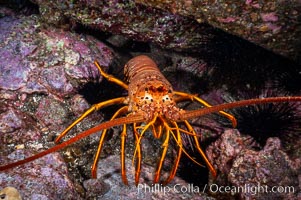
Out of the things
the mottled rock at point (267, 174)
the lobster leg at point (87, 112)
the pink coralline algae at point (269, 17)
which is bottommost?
the mottled rock at point (267, 174)

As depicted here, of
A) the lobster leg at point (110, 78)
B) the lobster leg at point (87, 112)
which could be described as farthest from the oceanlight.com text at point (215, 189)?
the lobster leg at point (110, 78)

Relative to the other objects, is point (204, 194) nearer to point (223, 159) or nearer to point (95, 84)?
point (223, 159)

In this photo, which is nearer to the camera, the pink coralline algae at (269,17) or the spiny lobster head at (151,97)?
the spiny lobster head at (151,97)

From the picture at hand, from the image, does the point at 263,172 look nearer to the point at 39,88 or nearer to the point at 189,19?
the point at 189,19

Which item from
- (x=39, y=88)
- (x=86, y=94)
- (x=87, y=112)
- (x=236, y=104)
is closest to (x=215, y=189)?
(x=236, y=104)

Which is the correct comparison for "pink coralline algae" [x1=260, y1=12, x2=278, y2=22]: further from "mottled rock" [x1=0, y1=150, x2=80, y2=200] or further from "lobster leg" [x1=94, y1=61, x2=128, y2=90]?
"mottled rock" [x1=0, y1=150, x2=80, y2=200]

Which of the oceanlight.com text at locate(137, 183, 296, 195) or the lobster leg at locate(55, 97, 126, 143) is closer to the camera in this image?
the oceanlight.com text at locate(137, 183, 296, 195)

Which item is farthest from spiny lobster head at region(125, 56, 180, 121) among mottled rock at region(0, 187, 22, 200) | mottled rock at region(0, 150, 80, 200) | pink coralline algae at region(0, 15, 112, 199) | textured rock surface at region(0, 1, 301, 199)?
mottled rock at region(0, 187, 22, 200)

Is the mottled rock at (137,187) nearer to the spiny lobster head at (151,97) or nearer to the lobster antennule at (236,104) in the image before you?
the spiny lobster head at (151,97)

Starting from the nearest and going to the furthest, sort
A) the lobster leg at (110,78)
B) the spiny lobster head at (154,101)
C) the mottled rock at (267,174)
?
the mottled rock at (267,174), the spiny lobster head at (154,101), the lobster leg at (110,78)

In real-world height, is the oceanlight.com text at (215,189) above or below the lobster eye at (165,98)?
below

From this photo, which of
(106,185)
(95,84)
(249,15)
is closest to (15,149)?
(106,185)
